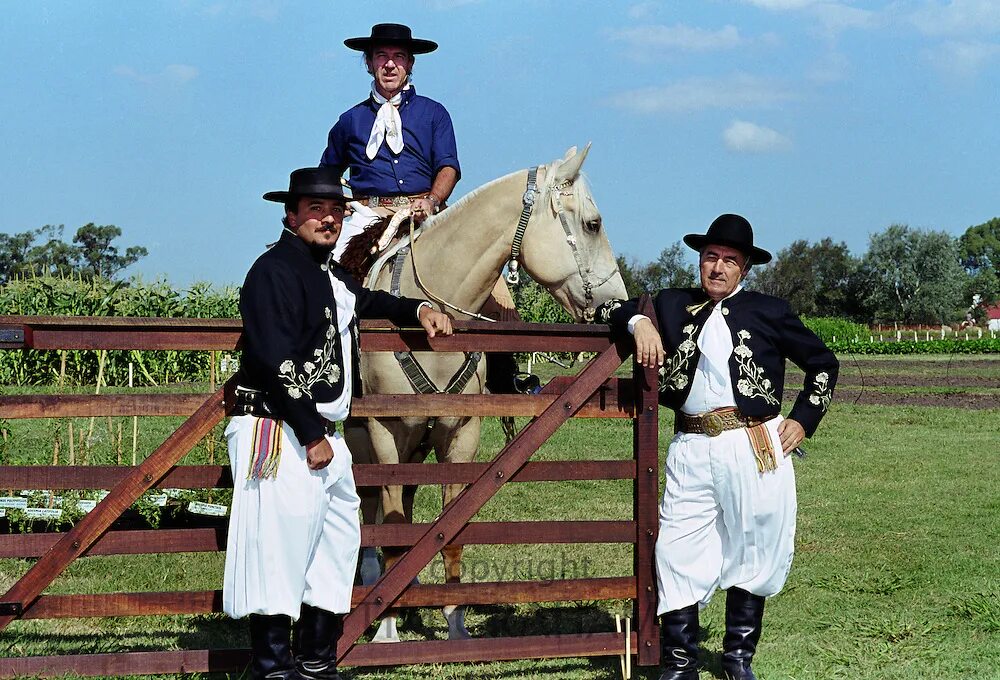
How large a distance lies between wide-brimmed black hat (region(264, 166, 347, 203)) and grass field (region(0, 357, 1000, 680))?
245cm

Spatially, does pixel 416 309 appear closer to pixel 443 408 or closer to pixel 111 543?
pixel 443 408

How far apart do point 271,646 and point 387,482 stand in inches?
36.8

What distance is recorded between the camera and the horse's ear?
548cm

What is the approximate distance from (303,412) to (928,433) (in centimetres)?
1379

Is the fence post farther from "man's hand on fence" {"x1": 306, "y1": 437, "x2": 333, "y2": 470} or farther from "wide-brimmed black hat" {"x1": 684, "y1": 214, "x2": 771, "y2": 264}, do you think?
"man's hand on fence" {"x1": 306, "y1": 437, "x2": 333, "y2": 470}

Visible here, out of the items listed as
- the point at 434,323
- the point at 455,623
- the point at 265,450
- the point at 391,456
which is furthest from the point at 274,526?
the point at 455,623

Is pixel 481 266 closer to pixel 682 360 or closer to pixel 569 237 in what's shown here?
Result: pixel 569 237

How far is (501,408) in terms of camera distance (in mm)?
4719

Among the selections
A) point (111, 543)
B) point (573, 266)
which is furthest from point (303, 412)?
point (573, 266)

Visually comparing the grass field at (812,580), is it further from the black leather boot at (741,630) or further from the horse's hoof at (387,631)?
the black leather boot at (741,630)

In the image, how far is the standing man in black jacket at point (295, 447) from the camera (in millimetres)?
3842

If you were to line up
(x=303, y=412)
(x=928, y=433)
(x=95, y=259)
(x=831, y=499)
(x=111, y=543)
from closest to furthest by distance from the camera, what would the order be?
(x=303, y=412) → (x=111, y=543) → (x=831, y=499) → (x=928, y=433) → (x=95, y=259)

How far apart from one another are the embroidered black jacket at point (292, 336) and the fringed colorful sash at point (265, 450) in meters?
0.05

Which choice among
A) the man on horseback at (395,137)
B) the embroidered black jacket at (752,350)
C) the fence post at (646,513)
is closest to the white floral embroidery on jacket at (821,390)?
the embroidered black jacket at (752,350)
